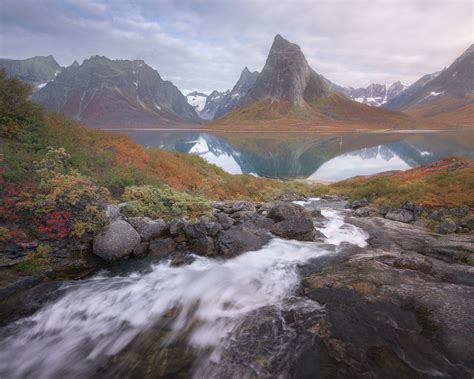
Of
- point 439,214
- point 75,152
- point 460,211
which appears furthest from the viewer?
point 439,214

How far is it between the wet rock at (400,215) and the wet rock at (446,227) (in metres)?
2.26

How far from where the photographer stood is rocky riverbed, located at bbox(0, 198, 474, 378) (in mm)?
5914

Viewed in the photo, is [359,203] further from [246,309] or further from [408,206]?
[246,309]

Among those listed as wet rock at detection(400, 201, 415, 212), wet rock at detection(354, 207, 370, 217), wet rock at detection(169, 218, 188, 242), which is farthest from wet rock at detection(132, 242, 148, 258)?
wet rock at detection(400, 201, 415, 212)

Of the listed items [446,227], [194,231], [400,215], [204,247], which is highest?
[194,231]

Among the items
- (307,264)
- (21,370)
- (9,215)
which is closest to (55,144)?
(9,215)

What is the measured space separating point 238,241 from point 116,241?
170 inches

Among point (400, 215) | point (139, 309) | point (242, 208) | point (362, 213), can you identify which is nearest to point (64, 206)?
point (139, 309)

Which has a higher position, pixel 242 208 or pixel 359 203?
pixel 242 208

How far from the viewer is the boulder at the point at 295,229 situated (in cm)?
1252

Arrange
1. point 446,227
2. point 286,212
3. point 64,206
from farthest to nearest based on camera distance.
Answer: point 446,227
point 286,212
point 64,206

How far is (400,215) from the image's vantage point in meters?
17.3

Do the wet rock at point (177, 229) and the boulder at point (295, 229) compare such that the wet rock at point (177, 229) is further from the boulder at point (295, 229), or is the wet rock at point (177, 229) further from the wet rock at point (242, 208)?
the boulder at point (295, 229)

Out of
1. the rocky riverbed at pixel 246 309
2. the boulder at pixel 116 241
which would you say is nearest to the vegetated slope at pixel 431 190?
the rocky riverbed at pixel 246 309
